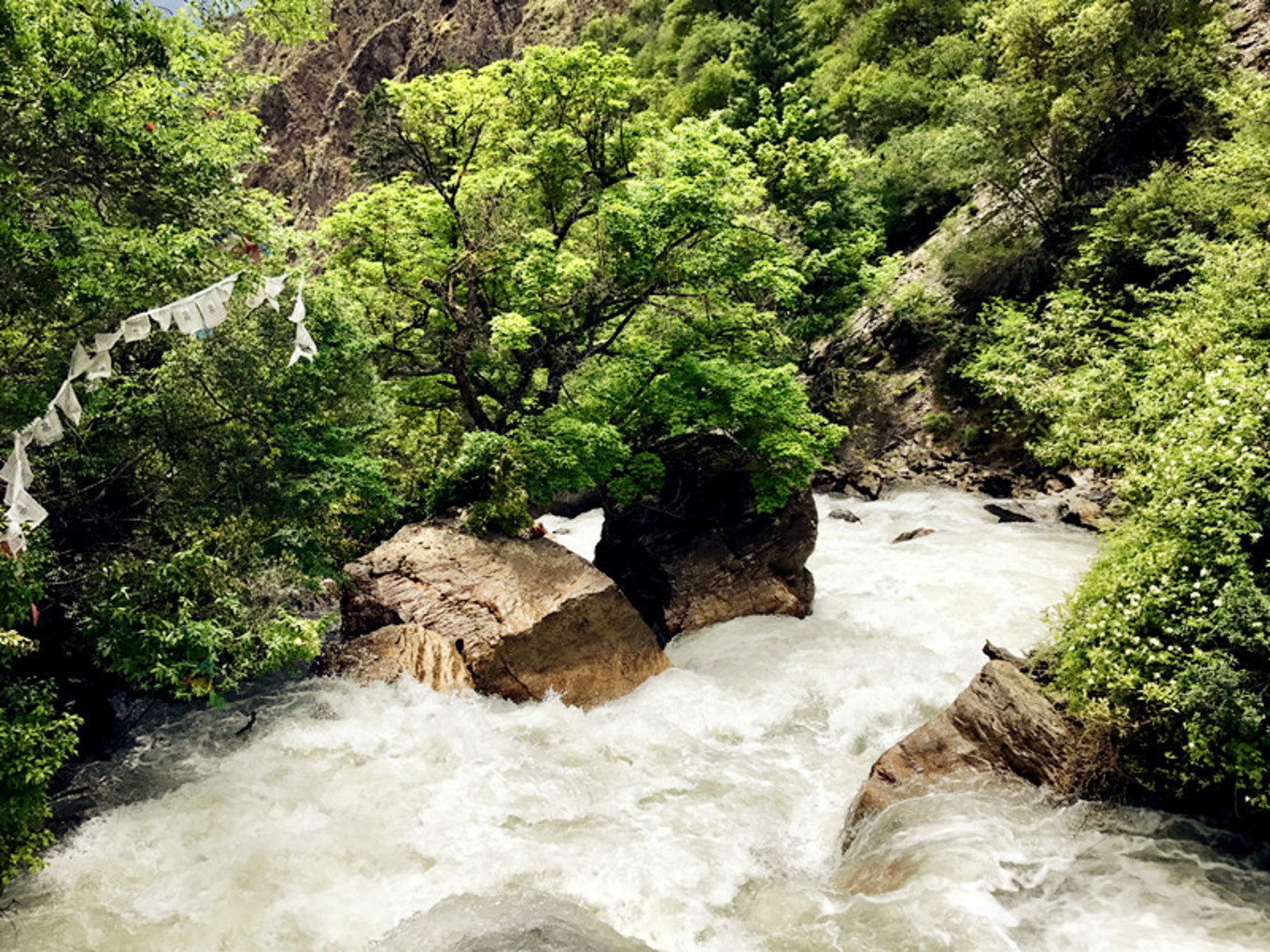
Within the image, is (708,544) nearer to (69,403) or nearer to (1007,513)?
(1007,513)

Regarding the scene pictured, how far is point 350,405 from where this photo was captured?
11.3 meters

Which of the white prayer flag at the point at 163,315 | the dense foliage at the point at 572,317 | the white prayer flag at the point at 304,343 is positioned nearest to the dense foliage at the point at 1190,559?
the dense foliage at the point at 572,317

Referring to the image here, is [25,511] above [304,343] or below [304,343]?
below

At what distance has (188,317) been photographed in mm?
7996

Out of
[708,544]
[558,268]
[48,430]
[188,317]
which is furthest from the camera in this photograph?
[708,544]

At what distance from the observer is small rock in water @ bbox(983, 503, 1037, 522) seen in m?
17.8

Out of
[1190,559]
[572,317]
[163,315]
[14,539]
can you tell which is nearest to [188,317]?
[163,315]

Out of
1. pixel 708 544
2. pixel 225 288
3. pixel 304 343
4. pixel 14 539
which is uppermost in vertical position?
pixel 225 288

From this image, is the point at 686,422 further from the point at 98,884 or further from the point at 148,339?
the point at 98,884

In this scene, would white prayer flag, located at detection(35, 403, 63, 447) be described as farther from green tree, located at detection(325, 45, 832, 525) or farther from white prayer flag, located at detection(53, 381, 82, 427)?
green tree, located at detection(325, 45, 832, 525)

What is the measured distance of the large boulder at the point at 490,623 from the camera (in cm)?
1091

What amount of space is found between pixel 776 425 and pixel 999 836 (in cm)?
859

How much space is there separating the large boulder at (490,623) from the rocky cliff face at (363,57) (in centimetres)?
4901

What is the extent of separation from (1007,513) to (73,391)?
61.2ft
